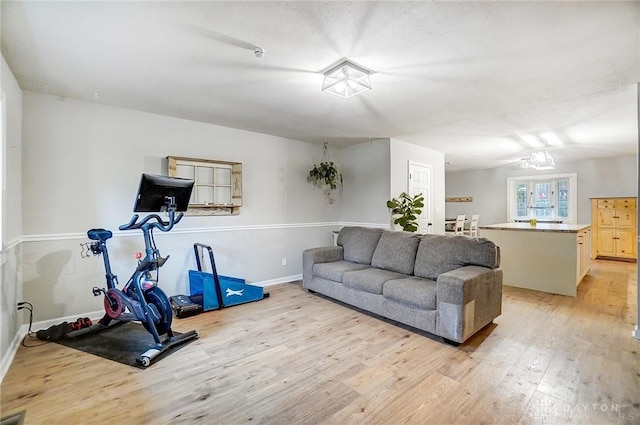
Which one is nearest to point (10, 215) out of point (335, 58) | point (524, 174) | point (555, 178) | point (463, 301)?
point (335, 58)

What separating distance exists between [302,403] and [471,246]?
2.27 m

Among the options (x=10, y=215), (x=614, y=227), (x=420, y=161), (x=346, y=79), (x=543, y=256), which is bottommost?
(x=543, y=256)

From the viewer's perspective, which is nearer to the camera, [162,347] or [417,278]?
[162,347]

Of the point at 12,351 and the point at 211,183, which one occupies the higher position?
the point at 211,183

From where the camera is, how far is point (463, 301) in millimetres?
2529

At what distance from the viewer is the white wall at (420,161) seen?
16.2 feet

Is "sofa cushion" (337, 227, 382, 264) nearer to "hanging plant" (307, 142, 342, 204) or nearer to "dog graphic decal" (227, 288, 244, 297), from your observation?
"hanging plant" (307, 142, 342, 204)

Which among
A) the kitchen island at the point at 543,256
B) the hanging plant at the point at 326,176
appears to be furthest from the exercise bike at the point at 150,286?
the kitchen island at the point at 543,256

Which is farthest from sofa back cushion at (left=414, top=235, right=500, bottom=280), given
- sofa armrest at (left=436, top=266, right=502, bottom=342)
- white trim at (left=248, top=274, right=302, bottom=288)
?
white trim at (left=248, top=274, right=302, bottom=288)

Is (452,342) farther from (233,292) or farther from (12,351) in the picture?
(12,351)

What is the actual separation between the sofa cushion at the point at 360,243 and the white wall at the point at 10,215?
11.4 ft

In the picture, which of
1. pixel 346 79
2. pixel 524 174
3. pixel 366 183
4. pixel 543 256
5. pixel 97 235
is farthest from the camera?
pixel 524 174

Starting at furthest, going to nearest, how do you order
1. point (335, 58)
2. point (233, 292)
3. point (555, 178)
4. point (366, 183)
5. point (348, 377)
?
point (555, 178) → point (366, 183) → point (233, 292) → point (335, 58) → point (348, 377)

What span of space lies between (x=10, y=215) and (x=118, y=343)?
1404 mm
